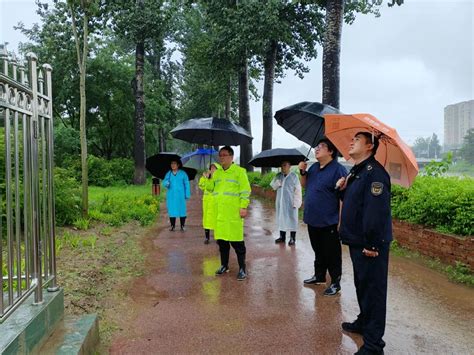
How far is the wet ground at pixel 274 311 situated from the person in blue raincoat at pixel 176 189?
9.37 ft

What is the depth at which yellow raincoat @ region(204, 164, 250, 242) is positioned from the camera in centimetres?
565

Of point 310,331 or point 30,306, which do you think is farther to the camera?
point 310,331

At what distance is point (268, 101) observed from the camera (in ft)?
67.3

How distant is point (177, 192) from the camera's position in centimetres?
985

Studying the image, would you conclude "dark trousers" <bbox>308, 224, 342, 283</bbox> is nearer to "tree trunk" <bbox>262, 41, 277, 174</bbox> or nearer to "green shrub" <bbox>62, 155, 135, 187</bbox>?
"tree trunk" <bbox>262, 41, 277, 174</bbox>

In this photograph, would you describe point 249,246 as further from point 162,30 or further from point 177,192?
point 162,30

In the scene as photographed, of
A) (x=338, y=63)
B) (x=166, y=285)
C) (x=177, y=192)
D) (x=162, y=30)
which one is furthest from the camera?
(x=162, y=30)

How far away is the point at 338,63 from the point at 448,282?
7379 millimetres

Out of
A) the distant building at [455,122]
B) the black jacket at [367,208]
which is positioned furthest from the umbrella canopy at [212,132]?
the distant building at [455,122]

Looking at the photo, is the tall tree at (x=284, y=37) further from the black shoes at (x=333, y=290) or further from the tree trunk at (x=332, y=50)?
the black shoes at (x=333, y=290)

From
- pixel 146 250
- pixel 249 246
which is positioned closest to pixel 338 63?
pixel 249 246

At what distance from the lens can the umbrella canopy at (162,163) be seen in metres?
9.90

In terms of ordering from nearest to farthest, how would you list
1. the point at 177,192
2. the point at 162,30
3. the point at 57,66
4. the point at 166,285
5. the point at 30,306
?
1. the point at 30,306
2. the point at 166,285
3. the point at 177,192
4. the point at 162,30
5. the point at 57,66

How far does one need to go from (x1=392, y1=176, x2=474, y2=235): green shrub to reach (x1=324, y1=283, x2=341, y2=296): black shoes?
2.25m
